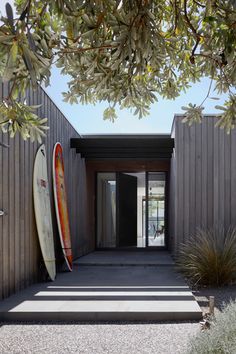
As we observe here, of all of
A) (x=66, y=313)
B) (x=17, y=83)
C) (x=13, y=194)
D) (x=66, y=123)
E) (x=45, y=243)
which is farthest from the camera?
(x=66, y=123)

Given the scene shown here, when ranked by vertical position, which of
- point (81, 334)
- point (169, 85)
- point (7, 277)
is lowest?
point (81, 334)

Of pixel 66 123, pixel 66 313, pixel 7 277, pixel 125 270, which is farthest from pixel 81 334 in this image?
pixel 66 123

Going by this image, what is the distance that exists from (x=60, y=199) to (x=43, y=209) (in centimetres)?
120

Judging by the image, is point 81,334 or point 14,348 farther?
point 81,334

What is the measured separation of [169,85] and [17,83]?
164 cm

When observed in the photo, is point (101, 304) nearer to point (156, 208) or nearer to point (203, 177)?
point (203, 177)

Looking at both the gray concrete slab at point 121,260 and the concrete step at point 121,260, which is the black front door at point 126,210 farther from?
the concrete step at point 121,260

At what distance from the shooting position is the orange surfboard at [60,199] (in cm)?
844

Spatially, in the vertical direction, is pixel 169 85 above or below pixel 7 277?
above

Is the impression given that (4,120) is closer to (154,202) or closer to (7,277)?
(7,277)

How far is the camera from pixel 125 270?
872cm

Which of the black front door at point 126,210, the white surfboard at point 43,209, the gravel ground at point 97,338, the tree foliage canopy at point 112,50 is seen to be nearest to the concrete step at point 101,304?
the gravel ground at point 97,338

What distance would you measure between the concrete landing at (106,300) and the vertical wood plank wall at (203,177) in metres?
1.61

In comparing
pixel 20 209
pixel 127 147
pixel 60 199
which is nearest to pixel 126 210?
pixel 127 147
